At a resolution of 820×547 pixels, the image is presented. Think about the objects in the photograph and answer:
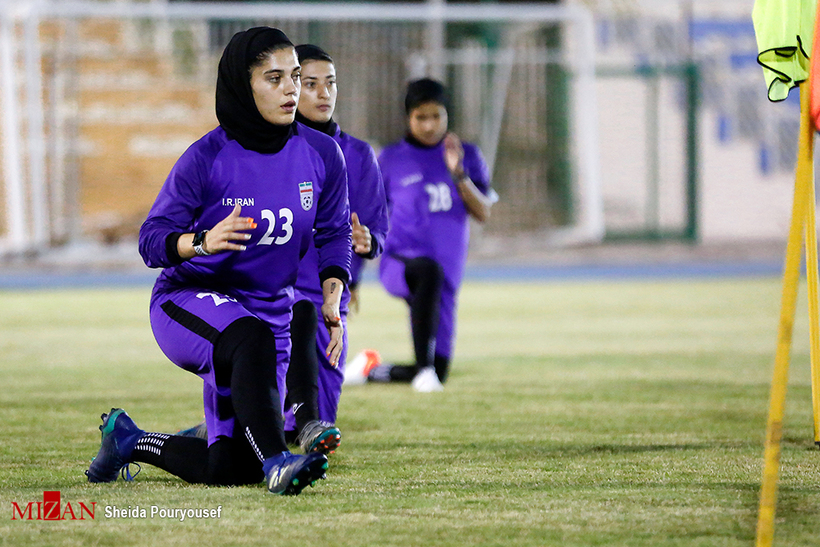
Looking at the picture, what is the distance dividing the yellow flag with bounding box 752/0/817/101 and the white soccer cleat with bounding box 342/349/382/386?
4135mm

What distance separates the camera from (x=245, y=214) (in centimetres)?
411

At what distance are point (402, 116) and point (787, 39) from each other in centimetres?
1481

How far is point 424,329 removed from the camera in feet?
23.2

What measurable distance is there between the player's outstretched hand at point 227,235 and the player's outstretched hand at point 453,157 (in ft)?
10.7

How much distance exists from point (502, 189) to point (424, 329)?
41.3ft

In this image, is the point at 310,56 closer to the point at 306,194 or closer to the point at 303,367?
the point at 306,194

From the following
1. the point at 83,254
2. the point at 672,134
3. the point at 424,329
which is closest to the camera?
the point at 424,329

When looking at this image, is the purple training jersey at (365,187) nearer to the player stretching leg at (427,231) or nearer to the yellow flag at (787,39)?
the player stretching leg at (427,231)

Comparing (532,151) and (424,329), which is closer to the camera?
(424,329)

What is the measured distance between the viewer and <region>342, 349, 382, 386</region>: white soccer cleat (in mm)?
7383

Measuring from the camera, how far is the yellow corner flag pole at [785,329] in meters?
3.13

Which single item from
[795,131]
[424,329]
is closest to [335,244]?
[424,329]

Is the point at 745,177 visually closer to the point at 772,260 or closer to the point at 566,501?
the point at 772,260

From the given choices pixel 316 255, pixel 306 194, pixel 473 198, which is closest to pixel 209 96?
pixel 473 198
